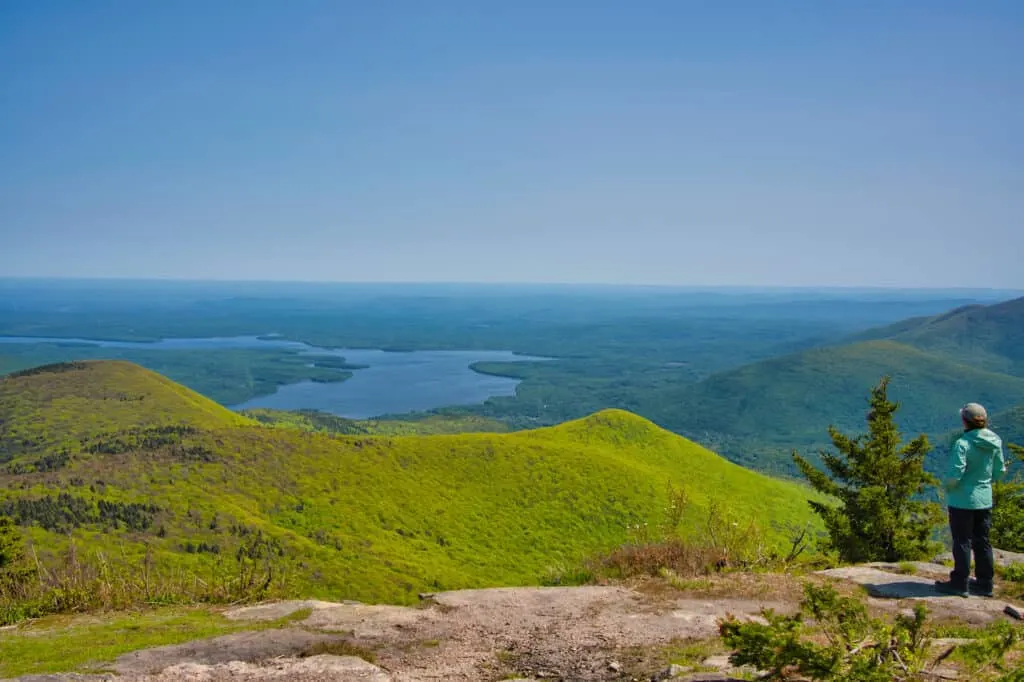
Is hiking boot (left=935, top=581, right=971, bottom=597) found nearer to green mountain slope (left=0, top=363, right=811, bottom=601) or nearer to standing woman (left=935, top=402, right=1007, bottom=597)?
standing woman (left=935, top=402, right=1007, bottom=597)

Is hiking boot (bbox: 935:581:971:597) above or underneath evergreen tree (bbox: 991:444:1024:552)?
above

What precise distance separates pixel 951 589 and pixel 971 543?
2.50ft

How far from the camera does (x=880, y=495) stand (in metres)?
21.0

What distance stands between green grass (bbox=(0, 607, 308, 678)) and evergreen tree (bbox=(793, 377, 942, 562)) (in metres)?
19.3

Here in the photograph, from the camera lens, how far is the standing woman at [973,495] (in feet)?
29.6

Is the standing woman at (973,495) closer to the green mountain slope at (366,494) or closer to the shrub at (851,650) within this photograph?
the shrub at (851,650)

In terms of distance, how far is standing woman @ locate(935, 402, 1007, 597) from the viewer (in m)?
9.02

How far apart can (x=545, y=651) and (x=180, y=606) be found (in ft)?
20.3

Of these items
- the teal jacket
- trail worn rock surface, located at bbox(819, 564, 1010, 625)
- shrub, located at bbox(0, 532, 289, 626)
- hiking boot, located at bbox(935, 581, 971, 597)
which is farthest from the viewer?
shrub, located at bbox(0, 532, 289, 626)

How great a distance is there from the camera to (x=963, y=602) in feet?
29.7

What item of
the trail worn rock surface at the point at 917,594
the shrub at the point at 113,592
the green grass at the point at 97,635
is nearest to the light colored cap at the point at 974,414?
the trail worn rock surface at the point at 917,594

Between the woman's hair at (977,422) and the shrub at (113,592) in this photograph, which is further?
the shrub at (113,592)

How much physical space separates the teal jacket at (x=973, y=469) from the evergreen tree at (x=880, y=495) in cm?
1299

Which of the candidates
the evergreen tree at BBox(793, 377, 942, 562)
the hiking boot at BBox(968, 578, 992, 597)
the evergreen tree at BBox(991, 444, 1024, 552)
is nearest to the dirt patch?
the hiking boot at BBox(968, 578, 992, 597)
